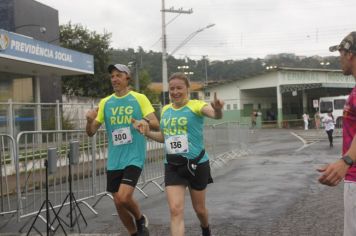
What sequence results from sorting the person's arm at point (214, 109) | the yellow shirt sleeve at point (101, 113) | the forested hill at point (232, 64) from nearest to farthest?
1. the person's arm at point (214, 109)
2. the yellow shirt sleeve at point (101, 113)
3. the forested hill at point (232, 64)

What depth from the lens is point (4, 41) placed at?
1555cm

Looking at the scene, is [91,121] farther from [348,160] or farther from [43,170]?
[348,160]

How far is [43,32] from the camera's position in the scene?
78.7 feet

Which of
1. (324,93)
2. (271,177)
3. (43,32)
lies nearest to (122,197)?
(271,177)

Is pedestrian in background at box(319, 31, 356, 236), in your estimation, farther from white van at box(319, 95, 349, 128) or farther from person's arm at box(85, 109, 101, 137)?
white van at box(319, 95, 349, 128)

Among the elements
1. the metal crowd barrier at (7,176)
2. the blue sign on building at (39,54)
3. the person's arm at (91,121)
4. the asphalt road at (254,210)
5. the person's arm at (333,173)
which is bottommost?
the asphalt road at (254,210)

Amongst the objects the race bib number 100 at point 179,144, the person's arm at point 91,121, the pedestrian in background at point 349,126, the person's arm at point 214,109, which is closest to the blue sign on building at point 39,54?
the person's arm at point 91,121

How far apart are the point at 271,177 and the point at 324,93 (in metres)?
52.6

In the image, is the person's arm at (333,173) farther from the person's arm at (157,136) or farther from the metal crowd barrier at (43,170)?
the metal crowd barrier at (43,170)

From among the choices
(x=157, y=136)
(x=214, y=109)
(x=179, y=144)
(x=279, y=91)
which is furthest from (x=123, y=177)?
(x=279, y=91)

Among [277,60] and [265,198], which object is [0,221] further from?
[277,60]

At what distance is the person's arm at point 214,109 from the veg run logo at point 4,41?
11.2m

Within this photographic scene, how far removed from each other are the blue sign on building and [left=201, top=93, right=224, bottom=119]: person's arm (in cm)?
1121

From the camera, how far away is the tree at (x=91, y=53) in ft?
138
